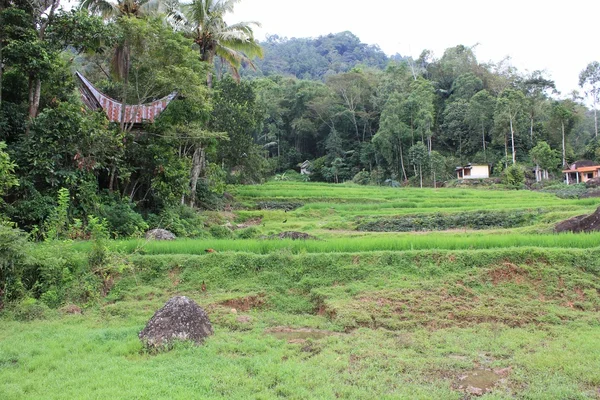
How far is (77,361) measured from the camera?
5.91 metres

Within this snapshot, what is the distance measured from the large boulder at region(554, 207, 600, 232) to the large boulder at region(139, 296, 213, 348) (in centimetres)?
1168

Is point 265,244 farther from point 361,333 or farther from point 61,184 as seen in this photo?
point 61,184

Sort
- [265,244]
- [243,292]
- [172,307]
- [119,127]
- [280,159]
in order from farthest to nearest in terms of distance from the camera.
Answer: [280,159]
[119,127]
[265,244]
[243,292]
[172,307]

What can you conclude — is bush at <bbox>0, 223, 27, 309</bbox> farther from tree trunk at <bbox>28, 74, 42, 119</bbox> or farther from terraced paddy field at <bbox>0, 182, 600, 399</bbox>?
tree trunk at <bbox>28, 74, 42, 119</bbox>

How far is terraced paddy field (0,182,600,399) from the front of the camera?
5215 millimetres

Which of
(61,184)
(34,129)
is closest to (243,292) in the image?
(61,184)

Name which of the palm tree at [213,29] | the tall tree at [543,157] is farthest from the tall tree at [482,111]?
the palm tree at [213,29]

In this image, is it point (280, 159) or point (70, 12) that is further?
point (280, 159)

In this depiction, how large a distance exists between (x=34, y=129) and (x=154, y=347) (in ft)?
31.9

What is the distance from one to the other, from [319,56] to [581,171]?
290 ft

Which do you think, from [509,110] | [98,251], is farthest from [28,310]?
[509,110]

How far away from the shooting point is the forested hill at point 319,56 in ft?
356

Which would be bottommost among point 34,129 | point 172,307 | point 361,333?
point 361,333

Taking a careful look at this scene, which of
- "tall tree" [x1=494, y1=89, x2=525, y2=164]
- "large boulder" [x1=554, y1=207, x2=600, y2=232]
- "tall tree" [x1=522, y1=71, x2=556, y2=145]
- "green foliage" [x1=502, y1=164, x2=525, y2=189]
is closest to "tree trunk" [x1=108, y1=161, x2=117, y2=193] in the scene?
"large boulder" [x1=554, y1=207, x2=600, y2=232]
